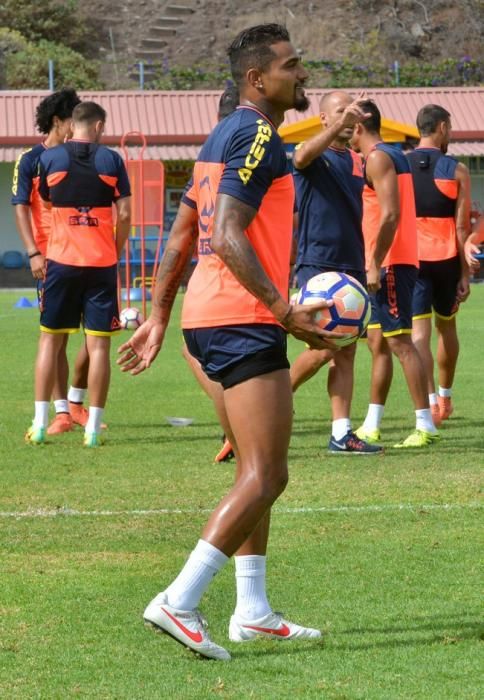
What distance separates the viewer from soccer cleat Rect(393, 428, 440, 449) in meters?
9.91

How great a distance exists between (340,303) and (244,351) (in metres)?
0.41

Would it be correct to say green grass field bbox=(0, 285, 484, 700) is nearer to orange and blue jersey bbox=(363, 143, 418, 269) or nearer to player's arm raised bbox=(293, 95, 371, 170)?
orange and blue jersey bbox=(363, 143, 418, 269)

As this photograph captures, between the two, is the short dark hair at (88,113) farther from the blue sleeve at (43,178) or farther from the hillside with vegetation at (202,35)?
the hillside with vegetation at (202,35)

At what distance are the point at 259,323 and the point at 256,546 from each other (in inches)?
34.5

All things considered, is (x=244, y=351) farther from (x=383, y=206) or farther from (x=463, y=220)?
(x=463, y=220)

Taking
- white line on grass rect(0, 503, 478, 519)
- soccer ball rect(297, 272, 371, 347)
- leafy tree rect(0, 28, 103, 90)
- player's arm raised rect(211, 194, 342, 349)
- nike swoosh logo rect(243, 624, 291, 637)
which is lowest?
leafy tree rect(0, 28, 103, 90)

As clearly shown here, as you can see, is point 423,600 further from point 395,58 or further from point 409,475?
point 395,58

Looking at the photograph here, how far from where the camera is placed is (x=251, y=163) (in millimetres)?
4824

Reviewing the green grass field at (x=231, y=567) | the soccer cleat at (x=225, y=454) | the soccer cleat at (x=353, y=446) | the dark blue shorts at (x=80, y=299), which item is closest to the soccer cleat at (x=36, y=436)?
the green grass field at (x=231, y=567)

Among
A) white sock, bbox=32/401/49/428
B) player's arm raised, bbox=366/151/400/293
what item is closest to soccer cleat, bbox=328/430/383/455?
player's arm raised, bbox=366/151/400/293

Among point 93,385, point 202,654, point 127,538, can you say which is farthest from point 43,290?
point 202,654

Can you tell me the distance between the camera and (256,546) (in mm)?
5227

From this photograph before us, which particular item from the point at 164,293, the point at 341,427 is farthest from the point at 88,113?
the point at 164,293

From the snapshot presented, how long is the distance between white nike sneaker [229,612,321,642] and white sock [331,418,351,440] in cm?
443
